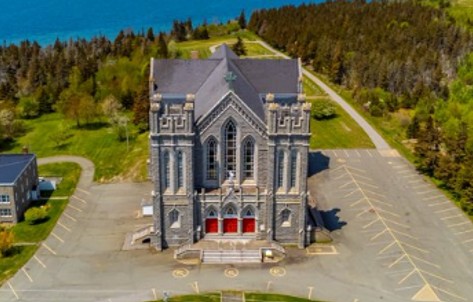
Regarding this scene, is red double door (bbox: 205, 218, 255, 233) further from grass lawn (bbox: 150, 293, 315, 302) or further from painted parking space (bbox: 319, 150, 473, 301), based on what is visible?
painted parking space (bbox: 319, 150, 473, 301)

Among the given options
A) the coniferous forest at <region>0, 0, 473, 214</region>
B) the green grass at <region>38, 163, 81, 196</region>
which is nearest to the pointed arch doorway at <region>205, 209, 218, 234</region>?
the green grass at <region>38, 163, 81, 196</region>

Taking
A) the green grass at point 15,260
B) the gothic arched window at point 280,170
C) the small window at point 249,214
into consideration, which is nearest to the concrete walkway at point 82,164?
the green grass at point 15,260

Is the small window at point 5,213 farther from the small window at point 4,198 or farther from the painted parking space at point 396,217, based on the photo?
the painted parking space at point 396,217

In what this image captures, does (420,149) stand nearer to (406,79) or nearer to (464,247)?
(464,247)

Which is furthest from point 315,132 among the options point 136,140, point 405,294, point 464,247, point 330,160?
point 405,294

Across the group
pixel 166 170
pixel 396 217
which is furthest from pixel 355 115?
pixel 166 170

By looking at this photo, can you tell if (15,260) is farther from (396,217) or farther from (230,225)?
(396,217)
